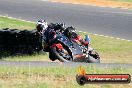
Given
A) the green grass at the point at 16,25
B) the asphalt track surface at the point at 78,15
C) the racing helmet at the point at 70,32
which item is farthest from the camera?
the asphalt track surface at the point at 78,15

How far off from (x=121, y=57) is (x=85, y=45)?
3.74 m

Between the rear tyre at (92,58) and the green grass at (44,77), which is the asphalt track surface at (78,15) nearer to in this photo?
the rear tyre at (92,58)

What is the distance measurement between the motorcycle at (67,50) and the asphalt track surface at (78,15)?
10827 mm

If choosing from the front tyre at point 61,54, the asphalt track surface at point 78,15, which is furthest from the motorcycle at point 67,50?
the asphalt track surface at point 78,15

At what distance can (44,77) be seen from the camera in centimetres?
870

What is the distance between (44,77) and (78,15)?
83.8 feet

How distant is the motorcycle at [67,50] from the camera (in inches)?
518

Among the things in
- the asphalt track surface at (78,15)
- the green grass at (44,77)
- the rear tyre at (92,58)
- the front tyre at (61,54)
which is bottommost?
the asphalt track surface at (78,15)

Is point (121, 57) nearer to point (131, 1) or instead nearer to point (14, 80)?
point (14, 80)

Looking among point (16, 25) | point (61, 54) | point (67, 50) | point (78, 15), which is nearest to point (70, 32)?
point (67, 50)

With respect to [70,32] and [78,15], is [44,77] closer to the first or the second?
[70,32]

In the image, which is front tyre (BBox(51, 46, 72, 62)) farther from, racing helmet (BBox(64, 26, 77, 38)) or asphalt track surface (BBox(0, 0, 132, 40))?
asphalt track surface (BBox(0, 0, 132, 40))

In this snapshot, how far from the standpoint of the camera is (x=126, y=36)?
24.6m

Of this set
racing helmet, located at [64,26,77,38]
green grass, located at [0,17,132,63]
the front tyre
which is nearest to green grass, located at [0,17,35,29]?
green grass, located at [0,17,132,63]
